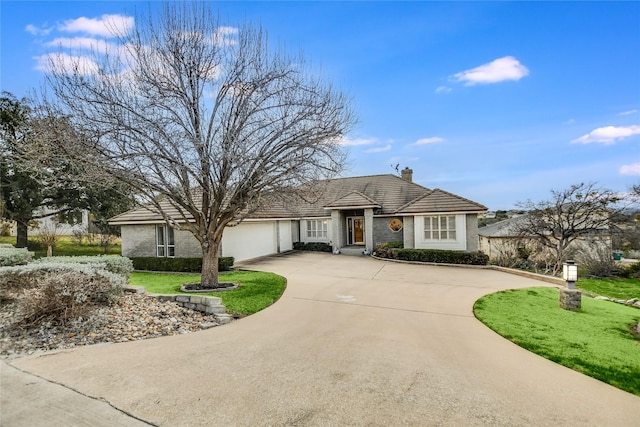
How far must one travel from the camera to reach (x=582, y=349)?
617 centimetres

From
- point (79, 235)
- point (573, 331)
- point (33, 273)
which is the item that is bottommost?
point (573, 331)

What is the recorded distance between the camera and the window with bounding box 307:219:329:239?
80.7ft

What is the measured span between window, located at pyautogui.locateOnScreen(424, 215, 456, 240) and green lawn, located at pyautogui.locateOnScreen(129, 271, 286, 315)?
10.5 meters

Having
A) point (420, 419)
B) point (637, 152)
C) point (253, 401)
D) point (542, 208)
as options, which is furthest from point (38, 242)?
point (637, 152)

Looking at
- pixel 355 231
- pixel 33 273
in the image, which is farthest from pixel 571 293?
pixel 355 231

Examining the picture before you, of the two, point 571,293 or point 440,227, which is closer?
point 571,293

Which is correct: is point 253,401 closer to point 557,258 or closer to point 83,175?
point 83,175

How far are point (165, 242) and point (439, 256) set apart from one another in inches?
609

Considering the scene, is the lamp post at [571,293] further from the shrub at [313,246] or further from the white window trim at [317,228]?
the white window trim at [317,228]

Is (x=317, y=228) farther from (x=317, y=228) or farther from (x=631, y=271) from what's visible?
(x=631, y=271)

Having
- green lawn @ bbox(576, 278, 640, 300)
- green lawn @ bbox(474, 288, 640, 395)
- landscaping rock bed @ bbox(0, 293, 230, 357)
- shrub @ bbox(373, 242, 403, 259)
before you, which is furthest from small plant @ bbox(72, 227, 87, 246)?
green lawn @ bbox(576, 278, 640, 300)

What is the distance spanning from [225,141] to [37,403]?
7.61 meters

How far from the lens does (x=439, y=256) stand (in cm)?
A: 1767

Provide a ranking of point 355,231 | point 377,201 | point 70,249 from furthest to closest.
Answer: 1. point 70,249
2. point 355,231
3. point 377,201
